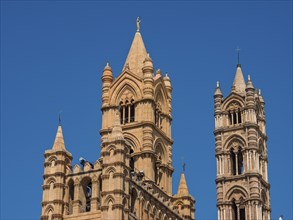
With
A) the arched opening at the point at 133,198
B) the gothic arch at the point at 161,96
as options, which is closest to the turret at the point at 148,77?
the gothic arch at the point at 161,96

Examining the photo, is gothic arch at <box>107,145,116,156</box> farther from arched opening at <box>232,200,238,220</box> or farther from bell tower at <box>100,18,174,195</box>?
arched opening at <box>232,200,238,220</box>

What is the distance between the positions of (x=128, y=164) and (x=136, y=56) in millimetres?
15696

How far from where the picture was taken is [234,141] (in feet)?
304

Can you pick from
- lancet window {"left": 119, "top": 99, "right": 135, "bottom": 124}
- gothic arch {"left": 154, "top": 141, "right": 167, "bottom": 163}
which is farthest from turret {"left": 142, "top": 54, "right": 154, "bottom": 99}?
gothic arch {"left": 154, "top": 141, "right": 167, "bottom": 163}

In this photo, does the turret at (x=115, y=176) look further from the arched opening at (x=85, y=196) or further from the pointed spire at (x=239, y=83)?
the pointed spire at (x=239, y=83)

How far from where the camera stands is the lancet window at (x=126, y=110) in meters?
80.1

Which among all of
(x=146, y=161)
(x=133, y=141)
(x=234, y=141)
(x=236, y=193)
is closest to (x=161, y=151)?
(x=133, y=141)

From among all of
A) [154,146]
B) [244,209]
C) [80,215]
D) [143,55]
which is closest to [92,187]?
[80,215]

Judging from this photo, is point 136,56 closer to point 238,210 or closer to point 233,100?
point 233,100

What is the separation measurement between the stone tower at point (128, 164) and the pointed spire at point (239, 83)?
40.8 feet

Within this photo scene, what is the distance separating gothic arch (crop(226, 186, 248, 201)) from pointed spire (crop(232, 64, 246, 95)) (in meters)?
10.8

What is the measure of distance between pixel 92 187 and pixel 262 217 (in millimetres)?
25715

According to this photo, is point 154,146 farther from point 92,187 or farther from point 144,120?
point 92,187

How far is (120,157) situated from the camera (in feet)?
227
